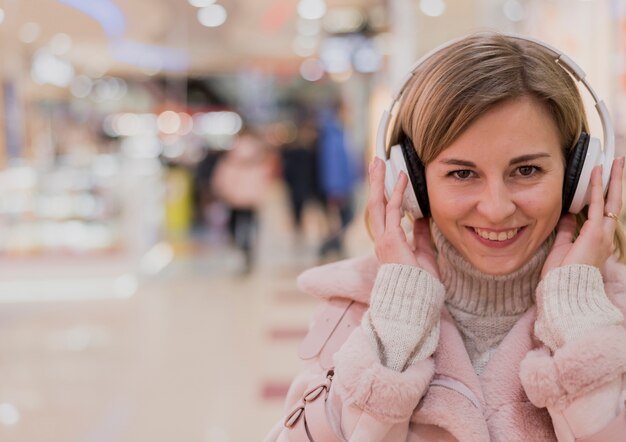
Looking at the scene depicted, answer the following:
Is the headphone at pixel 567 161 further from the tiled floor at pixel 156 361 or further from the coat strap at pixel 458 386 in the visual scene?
the tiled floor at pixel 156 361

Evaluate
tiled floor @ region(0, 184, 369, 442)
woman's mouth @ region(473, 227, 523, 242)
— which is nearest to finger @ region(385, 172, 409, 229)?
woman's mouth @ region(473, 227, 523, 242)

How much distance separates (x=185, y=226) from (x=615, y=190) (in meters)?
8.99

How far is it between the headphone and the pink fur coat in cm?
16

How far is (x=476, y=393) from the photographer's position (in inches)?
47.9

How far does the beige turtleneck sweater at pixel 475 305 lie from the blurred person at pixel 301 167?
8313 millimetres

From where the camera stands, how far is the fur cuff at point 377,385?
1159mm

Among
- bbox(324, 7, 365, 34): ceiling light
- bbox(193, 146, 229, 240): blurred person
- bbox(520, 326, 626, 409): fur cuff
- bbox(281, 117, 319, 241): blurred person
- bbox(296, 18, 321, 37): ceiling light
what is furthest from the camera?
bbox(296, 18, 321, 37): ceiling light

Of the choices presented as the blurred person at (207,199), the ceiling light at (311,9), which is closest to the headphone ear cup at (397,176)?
the blurred person at (207,199)

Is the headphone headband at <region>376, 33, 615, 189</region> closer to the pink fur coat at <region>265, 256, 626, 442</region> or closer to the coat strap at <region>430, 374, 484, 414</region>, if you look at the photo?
the pink fur coat at <region>265, 256, 626, 442</region>

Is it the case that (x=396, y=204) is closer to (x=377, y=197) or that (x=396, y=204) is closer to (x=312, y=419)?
(x=377, y=197)

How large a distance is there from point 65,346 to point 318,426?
4487 mm

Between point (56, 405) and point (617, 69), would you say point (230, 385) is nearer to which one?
point (56, 405)

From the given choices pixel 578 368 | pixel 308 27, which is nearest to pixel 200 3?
pixel 308 27

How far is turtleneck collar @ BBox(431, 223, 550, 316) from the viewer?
129cm
